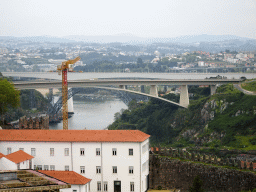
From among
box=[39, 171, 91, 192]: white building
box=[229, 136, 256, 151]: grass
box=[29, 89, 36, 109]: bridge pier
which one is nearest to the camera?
box=[39, 171, 91, 192]: white building

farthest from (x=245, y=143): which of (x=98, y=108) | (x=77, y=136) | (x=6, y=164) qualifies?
(x=98, y=108)

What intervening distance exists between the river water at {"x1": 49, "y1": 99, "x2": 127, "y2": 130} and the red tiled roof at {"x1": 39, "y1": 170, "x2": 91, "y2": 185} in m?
42.3

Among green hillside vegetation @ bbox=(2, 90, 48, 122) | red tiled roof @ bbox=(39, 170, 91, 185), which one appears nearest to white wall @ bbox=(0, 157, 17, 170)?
red tiled roof @ bbox=(39, 170, 91, 185)

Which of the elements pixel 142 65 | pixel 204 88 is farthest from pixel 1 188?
pixel 142 65

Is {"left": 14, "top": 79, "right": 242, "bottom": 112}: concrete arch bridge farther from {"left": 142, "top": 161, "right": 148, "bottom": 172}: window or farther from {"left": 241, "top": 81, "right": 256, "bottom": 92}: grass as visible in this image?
{"left": 142, "top": 161, "right": 148, "bottom": 172}: window

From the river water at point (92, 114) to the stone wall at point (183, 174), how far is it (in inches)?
1530

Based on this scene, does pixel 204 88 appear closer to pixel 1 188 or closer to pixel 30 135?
pixel 30 135

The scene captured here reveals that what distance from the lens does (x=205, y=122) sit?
5725 centimetres

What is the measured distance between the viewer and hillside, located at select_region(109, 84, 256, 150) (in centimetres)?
5025

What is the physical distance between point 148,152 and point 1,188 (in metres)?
18.6

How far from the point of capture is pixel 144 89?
4405 inches

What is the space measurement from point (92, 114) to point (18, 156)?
6013cm

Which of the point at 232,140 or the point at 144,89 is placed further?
the point at 144,89

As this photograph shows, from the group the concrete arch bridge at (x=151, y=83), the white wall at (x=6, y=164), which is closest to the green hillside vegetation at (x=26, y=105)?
the concrete arch bridge at (x=151, y=83)
